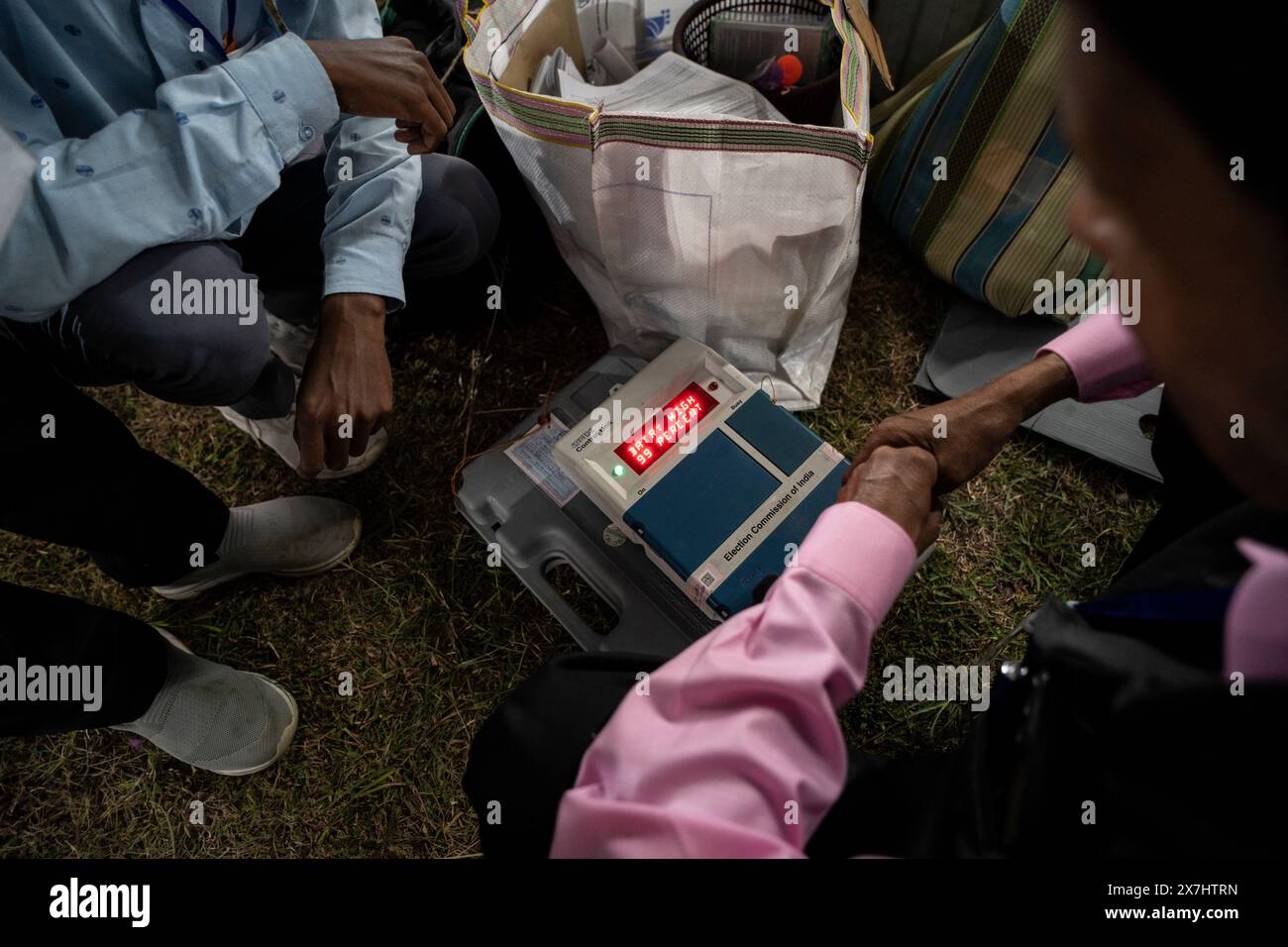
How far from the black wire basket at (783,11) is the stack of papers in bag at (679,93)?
45 millimetres

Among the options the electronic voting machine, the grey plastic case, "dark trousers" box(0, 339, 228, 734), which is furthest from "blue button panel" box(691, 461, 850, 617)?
"dark trousers" box(0, 339, 228, 734)

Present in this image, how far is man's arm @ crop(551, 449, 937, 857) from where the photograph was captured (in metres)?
0.54

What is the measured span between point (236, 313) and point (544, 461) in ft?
1.49

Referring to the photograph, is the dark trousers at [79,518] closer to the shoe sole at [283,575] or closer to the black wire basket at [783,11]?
the shoe sole at [283,575]

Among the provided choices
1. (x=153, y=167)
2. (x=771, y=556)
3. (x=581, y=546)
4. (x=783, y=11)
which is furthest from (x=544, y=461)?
(x=783, y=11)

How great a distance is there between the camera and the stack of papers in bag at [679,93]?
1128 mm

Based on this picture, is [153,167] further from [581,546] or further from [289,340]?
[581,546]

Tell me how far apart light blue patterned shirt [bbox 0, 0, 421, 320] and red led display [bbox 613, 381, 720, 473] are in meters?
0.52

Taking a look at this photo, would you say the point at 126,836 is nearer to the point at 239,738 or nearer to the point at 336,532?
the point at 239,738

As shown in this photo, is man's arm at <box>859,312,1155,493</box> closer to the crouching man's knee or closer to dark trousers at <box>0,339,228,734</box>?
the crouching man's knee
